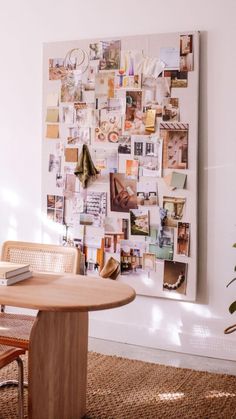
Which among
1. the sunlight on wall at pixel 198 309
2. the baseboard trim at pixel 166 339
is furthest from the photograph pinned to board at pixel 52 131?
the sunlight on wall at pixel 198 309

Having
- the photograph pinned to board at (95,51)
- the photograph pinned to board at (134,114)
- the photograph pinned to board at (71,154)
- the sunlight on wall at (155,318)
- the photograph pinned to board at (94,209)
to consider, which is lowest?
the sunlight on wall at (155,318)

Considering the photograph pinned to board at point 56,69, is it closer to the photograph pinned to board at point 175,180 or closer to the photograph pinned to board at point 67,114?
the photograph pinned to board at point 67,114

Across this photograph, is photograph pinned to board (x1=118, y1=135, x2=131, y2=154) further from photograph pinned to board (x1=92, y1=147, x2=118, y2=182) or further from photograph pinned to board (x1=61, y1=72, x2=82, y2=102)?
photograph pinned to board (x1=61, y1=72, x2=82, y2=102)

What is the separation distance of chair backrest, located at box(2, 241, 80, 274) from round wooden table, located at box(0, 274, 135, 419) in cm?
22

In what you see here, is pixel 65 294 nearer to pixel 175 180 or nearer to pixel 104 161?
pixel 175 180

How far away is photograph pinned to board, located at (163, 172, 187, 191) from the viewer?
11.4ft

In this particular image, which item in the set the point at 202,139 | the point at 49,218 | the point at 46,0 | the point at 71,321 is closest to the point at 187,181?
the point at 202,139

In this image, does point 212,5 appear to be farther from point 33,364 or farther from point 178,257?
point 33,364

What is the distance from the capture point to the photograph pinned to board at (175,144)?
3.47m

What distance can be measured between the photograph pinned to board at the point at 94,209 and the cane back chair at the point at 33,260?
2.88ft

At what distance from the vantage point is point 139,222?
12.0 ft

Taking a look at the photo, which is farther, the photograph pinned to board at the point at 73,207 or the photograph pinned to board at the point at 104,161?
the photograph pinned to board at the point at 73,207

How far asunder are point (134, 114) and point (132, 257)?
2.99 ft

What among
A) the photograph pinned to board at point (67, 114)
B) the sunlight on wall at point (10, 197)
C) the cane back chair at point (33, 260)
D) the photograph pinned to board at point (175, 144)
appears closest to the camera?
the cane back chair at point (33, 260)
